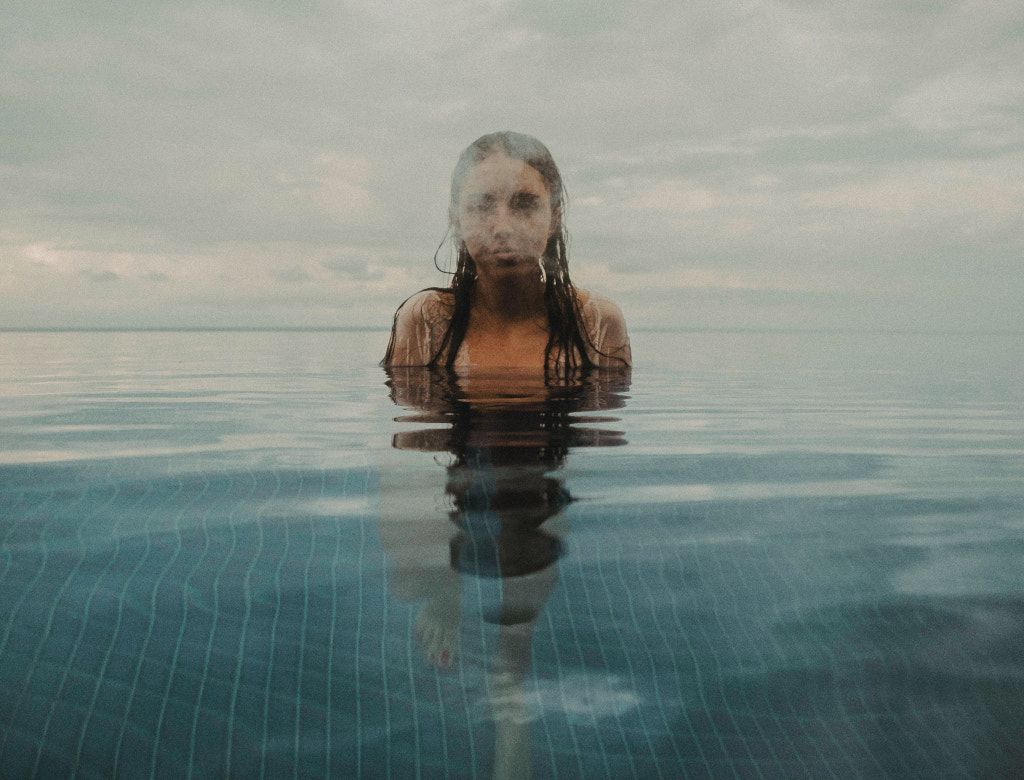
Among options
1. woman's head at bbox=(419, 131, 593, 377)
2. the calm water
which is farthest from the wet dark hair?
the calm water

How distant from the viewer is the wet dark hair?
491cm

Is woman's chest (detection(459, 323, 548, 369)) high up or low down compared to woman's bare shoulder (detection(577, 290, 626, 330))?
down

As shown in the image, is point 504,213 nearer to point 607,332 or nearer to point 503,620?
point 607,332

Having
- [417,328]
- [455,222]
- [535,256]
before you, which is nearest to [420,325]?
[417,328]

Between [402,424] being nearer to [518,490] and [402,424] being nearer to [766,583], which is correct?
[518,490]

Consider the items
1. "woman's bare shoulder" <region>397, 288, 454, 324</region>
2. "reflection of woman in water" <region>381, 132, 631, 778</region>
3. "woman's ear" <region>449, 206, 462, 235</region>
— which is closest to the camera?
"reflection of woman in water" <region>381, 132, 631, 778</region>

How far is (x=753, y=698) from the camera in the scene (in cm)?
149

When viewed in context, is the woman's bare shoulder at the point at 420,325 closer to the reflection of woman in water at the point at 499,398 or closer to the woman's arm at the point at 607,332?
the reflection of woman in water at the point at 499,398

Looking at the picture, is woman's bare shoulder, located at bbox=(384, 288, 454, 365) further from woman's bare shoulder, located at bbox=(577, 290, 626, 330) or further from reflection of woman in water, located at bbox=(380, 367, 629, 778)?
reflection of woman in water, located at bbox=(380, 367, 629, 778)

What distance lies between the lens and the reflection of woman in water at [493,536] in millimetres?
1501

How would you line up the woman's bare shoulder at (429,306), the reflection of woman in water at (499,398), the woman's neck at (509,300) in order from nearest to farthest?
the reflection of woman in water at (499,398) < the woman's neck at (509,300) < the woman's bare shoulder at (429,306)

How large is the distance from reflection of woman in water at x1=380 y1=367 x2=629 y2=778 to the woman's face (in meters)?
1.85

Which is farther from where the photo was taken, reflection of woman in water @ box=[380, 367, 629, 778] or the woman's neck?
the woman's neck

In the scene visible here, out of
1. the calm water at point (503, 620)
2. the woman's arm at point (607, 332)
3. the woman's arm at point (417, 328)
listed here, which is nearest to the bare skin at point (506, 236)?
the woman's arm at point (417, 328)
